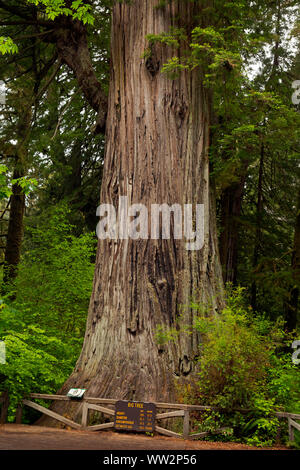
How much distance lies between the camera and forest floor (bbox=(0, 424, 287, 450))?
5.48 m

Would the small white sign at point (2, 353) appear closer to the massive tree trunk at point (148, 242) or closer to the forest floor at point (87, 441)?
the forest floor at point (87, 441)

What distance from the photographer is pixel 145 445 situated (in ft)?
18.9

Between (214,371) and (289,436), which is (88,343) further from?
(289,436)

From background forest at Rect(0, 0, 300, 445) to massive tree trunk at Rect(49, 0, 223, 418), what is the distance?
1.03ft

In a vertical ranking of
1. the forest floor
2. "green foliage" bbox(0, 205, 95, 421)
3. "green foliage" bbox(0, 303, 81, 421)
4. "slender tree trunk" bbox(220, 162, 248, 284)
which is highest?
"slender tree trunk" bbox(220, 162, 248, 284)

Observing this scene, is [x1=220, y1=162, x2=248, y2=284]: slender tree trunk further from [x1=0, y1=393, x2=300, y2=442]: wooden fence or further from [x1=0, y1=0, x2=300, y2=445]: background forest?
[x1=0, y1=393, x2=300, y2=442]: wooden fence

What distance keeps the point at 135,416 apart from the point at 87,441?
0.93 meters

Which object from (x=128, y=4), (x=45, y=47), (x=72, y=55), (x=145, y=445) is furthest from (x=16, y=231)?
(x=145, y=445)

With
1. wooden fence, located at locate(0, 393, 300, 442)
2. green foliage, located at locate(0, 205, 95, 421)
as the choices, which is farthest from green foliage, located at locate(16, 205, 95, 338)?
wooden fence, located at locate(0, 393, 300, 442)

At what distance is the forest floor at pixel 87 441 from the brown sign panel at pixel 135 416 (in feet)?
0.36

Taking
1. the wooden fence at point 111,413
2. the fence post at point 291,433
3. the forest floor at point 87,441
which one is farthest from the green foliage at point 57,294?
the fence post at point 291,433

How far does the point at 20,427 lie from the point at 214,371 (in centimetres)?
288

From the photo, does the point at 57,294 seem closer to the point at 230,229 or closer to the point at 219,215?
the point at 230,229

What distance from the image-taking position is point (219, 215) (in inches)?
598
